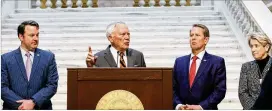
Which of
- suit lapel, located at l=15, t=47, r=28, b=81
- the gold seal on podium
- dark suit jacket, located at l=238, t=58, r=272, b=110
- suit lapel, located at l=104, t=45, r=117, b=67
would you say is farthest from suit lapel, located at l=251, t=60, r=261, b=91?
suit lapel, located at l=15, t=47, r=28, b=81

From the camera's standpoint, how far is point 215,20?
12.2 m

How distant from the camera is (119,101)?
5215 millimetres

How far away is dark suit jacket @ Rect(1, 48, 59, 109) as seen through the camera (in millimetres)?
6133

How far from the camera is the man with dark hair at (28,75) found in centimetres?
612

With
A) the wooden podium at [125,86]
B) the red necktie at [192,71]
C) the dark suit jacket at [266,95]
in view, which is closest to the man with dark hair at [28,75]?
the wooden podium at [125,86]

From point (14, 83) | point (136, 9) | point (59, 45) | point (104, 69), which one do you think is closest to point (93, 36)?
point (59, 45)

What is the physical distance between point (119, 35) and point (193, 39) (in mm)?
676

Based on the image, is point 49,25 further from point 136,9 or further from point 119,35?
point 119,35

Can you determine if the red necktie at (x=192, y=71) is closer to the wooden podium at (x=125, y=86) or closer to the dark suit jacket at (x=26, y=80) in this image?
the wooden podium at (x=125, y=86)

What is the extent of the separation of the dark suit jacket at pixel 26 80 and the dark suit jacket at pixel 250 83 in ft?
5.74

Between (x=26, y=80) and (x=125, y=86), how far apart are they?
1255mm

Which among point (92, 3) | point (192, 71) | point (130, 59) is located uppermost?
point (92, 3)

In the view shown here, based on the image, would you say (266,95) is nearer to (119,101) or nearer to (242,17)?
(119,101)

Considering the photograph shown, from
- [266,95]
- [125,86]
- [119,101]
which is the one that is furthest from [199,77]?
[266,95]
